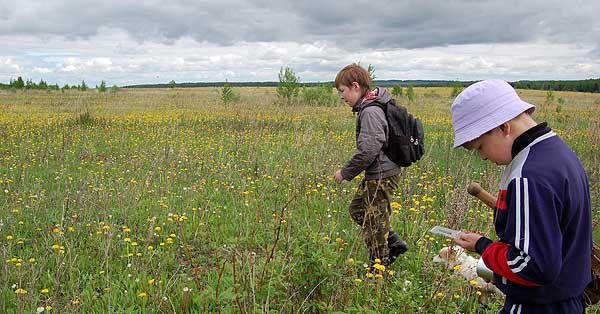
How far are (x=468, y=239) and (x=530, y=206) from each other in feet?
1.27

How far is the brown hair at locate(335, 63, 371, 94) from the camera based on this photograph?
3.61 metres

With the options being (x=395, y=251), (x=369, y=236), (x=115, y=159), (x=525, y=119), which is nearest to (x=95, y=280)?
(x=369, y=236)

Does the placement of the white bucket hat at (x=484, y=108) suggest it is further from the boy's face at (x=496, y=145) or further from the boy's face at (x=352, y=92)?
the boy's face at (x=352, y=92)

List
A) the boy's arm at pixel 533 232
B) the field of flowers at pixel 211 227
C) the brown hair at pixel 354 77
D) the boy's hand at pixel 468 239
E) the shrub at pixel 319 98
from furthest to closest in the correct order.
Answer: the shrub at pixel 319 98 → the brown hair at pixel 354 77 → the field of flowers at pixel 211 227 → the boy's hand at pixel 468 239 → the boy's arm at pixel 533 232

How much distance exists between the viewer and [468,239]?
182 centimetres

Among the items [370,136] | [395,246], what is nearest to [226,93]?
[395,246]

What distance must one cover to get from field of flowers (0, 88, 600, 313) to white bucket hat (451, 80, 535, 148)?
0.88 m

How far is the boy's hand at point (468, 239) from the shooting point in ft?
5.90

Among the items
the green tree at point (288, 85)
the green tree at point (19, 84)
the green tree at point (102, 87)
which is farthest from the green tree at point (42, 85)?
the green tree at point (288, 85)

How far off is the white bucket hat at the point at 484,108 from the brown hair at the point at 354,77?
6.23ft

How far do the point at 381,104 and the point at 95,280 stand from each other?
2.59m

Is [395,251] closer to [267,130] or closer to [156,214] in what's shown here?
[156,214]

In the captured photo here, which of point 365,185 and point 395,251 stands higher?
point 365,185

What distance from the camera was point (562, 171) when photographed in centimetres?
151
